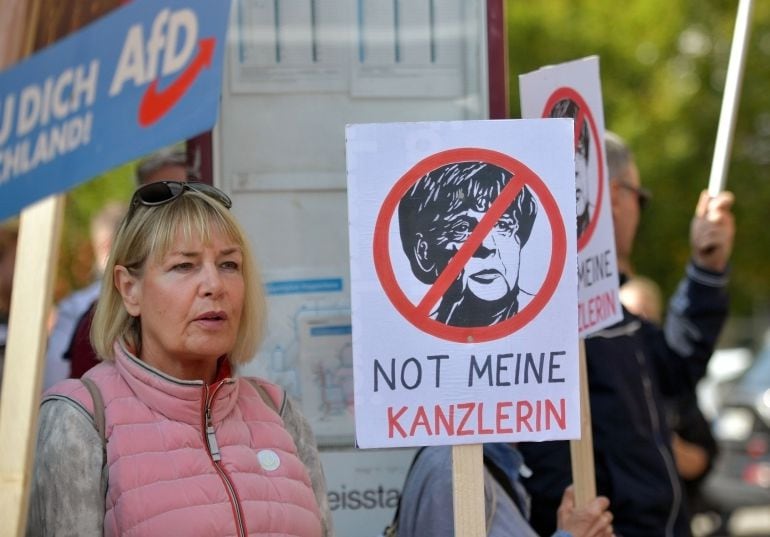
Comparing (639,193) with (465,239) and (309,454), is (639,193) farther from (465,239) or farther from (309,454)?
(309,454)

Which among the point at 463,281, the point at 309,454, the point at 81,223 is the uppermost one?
the point at 81,223

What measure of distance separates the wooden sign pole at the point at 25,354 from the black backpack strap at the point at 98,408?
0.27 meters

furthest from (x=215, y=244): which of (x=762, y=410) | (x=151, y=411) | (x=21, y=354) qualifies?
(x=762, y=410)

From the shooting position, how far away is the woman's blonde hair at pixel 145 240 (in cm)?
312

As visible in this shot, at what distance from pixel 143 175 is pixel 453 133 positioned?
2.13 metres

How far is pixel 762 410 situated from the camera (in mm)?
11422

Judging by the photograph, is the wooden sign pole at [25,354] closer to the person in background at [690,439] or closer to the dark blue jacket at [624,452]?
the dark blue jacket at [624,452]

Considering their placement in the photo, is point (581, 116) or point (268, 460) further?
point (581, 116)

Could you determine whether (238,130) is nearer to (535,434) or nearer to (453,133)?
(453,133)

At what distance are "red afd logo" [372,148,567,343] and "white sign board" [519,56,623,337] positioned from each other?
701 mm

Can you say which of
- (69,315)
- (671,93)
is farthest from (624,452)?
(671,93)

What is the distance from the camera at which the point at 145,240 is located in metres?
3.13

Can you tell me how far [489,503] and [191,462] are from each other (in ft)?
2.69

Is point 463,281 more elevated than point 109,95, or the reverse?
point 109,95
